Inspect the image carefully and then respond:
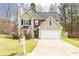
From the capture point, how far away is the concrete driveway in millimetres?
6340

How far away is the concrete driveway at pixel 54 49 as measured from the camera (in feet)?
20.8

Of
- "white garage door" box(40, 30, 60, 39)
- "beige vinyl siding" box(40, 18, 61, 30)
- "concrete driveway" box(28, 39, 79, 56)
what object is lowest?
"concrete driveway" box(28, 39, 79, 56)

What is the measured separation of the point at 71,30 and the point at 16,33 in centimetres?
80

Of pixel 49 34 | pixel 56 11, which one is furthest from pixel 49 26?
pixel 56 11

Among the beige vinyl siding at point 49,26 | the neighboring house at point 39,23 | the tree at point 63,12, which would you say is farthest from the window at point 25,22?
the tree at point 63,12

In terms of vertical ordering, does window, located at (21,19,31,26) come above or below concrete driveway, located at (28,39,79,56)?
above

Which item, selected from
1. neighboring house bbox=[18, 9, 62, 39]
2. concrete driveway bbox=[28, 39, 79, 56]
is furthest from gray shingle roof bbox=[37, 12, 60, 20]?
concrete driveway bbox=[28, 39, 79, 56]

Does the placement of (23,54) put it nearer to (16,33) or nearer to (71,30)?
(16,33)

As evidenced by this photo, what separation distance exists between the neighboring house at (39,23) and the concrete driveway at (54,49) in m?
0.12

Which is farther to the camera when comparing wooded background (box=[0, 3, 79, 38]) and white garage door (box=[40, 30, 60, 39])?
white garage door (box=[40, 30, 60, 39])

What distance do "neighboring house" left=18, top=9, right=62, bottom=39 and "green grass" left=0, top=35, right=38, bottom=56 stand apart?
0.45ft

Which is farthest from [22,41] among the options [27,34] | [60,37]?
[60,37]

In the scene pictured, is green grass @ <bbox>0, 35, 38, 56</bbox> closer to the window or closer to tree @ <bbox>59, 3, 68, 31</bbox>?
the window

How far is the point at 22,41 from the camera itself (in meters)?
6.47
